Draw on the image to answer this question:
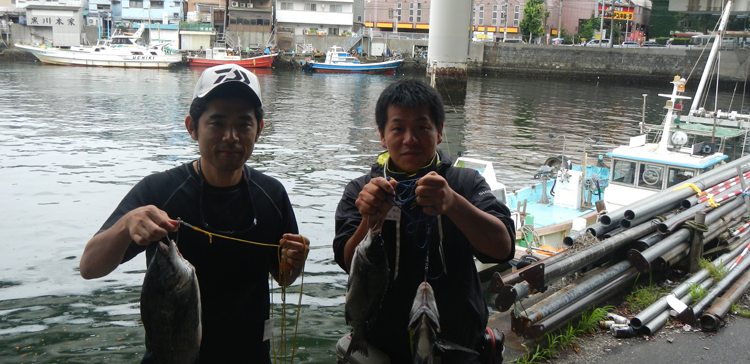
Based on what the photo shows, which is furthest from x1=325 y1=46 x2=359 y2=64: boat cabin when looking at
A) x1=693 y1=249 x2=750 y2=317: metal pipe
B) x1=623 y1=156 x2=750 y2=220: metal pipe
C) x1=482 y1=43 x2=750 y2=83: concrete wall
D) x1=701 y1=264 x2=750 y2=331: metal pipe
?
x1=701 y1=264 x2=750 y2=331: metal pipe

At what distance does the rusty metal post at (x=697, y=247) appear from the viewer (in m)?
7.23

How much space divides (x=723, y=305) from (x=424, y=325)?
16.0 ft

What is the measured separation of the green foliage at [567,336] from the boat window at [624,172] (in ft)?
27.3

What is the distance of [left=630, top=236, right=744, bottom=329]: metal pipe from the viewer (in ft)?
19.0

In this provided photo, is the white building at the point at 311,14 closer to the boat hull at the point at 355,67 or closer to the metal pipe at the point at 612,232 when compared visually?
the boat hull at the point at 355,67

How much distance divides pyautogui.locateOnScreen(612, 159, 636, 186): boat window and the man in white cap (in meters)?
12.4

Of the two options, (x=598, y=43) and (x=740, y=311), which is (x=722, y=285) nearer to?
(x=740, y=311)

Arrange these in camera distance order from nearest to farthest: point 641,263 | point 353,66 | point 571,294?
point 571,294, point 641,263, point 353,66

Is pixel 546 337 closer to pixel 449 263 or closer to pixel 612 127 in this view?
pixel 449 263

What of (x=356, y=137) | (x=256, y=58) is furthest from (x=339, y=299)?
(x=256, y=58)

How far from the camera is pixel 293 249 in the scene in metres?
3.05

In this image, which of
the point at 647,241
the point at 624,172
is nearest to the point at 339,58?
the point at 624,172

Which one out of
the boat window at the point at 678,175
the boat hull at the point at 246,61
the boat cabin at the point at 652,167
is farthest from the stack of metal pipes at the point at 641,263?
the boat hull at the point at 246,61

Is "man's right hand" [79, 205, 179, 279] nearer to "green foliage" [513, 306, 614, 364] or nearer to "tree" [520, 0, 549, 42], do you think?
"green foliage" [513, 306, 614, 364]
